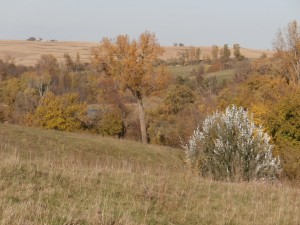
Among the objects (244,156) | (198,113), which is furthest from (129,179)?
(198,113)

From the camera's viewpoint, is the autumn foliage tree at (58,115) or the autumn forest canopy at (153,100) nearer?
the autumn forest canopy at (153,100)

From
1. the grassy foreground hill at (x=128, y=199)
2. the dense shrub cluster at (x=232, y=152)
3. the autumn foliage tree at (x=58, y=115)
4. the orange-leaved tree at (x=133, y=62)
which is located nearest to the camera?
the grassy foreground hill at (x=128, y=199)

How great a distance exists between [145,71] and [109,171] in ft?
124

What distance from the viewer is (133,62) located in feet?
154

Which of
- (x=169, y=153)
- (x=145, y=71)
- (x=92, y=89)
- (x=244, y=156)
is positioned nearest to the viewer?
(x=244, y=156)

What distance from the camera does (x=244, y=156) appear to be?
14844 mm

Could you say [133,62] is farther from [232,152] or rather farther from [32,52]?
[32,52]

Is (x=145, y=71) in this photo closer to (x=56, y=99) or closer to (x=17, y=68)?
(x=56, y=99)

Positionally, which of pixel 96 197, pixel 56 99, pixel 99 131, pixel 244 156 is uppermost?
pixel 96 197

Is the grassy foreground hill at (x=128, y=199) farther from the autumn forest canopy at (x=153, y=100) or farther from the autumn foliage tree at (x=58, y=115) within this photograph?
the autumn foliage tree at (x=58, y=115)

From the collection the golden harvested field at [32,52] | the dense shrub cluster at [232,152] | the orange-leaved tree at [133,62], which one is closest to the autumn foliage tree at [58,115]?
the orange-leaved tree at [133,62]

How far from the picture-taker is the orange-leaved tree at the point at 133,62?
4712 centimetres

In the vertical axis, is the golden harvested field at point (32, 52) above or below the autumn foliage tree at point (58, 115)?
above

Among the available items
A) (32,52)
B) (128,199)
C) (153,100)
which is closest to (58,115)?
(153,100)
